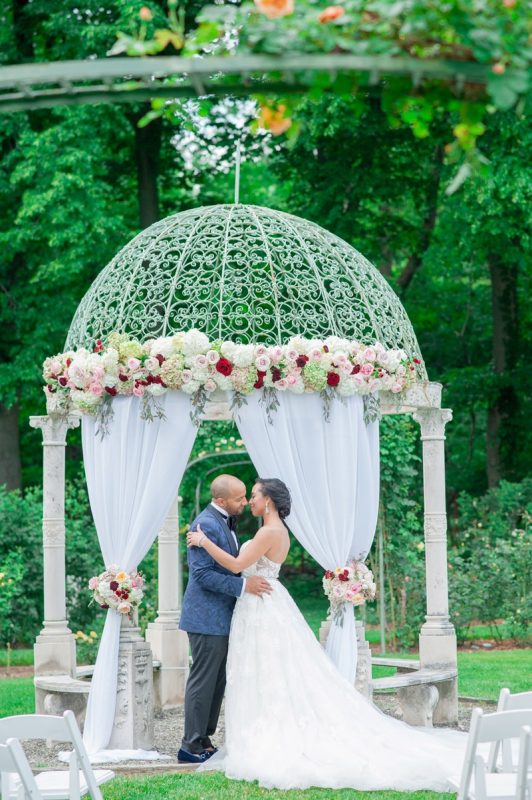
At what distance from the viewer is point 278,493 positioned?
8531mm

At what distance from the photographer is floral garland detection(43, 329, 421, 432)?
29.3 ft

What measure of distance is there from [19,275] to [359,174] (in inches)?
233

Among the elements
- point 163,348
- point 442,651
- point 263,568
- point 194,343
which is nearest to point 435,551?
point 442,651

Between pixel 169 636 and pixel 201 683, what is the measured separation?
305cm

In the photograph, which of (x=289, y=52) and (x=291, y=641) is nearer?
(x=289, y=52)

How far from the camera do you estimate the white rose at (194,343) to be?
895cm

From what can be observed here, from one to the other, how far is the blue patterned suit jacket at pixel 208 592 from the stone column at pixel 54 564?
208 cm

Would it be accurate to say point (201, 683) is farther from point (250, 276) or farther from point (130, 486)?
point (250, 276)

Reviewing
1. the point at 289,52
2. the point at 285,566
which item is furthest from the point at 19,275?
the point at 289,52

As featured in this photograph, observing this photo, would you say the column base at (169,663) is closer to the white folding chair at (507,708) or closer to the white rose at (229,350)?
the white rose at (229,350)

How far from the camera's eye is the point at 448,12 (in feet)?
11.6

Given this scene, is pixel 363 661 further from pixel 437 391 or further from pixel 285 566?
pixel 285 566

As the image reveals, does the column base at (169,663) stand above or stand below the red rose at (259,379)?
below

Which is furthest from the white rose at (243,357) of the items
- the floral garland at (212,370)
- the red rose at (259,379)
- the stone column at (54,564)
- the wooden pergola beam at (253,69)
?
the wooden pergola beam at (253,69)
